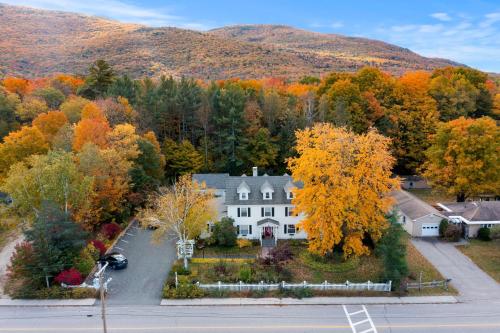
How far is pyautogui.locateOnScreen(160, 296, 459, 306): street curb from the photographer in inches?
1064

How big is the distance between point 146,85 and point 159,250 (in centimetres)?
3033

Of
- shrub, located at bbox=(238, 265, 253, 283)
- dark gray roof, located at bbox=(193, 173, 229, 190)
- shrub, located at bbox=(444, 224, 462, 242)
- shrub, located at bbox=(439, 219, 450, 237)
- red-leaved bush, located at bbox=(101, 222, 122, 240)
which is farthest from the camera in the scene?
dark gray roof, located at bbox=(193, 173, 229, 190)

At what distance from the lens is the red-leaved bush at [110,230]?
37069 millimetres

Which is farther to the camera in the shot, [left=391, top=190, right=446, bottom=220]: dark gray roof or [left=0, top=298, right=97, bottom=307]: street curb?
[left=391, top=190, right=446, bottom=220]: dark gray roof

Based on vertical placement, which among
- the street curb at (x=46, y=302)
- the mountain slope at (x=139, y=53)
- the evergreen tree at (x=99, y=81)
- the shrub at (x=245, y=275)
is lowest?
the street curb at (x=46, y=302)

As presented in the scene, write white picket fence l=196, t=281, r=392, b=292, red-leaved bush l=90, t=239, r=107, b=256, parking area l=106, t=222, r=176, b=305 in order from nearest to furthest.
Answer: parking area l=106, t=222, r=176, b=305 < white picket fence l=196, t=281, r=392, b=292 < red-leaved bush l=90, t=239, r=107, b=256

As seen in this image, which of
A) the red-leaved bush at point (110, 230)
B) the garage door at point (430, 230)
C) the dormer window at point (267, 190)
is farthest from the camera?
the garage door at point (430, 230)

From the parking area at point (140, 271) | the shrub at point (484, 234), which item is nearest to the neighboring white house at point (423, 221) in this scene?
the shrub at point (484, 234)

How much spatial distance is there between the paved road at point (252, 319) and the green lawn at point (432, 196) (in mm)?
24660

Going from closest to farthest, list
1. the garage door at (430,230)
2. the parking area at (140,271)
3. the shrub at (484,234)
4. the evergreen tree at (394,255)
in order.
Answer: the parking area at (140,271)
the evergreen tree at (394,255)
the shrub at (484,234)
the garage door at (430,230)

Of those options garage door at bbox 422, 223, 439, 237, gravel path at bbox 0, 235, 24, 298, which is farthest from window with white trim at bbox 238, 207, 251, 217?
gravel path at bbox 0, 235, 24, 298

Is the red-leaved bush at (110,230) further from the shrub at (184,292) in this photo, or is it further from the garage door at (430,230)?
the garage door at (430,230)

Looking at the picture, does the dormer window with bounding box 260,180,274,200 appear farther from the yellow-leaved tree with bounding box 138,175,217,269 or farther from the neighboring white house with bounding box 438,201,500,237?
the neighboring white house with bounding box 438,201,500,237

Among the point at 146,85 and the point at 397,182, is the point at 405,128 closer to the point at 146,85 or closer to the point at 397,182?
the point at 397,182
